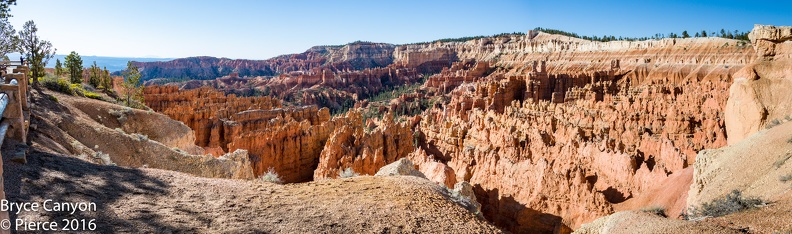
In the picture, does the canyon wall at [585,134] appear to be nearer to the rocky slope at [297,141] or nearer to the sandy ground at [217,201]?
the rocky slope at [297,141]

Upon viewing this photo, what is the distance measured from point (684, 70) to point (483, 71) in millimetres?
34602

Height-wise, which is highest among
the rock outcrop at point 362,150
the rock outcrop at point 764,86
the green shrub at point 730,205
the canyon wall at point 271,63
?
the canyon wall at point 271,63

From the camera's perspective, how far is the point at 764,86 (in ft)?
44.8

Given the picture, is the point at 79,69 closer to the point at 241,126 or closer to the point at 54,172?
the point at 241,126

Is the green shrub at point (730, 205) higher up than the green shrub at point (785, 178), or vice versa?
the green shrub at point (785, 178)

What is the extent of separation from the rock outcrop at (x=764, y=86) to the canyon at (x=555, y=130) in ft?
0.13

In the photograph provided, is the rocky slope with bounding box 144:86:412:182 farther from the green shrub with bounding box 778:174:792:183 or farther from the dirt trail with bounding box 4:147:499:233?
the green shrub with bounding box 778:174:792:183

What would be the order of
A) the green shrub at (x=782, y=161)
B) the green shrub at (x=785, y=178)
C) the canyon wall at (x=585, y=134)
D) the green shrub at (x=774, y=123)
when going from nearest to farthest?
A: the green shrub at (x=785, y=178) < the green shrub at (x=782, y=161) < the green shrub at (x=774, y=123) < the canyon wall at (x=585, y=134)

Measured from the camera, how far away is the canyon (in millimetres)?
14578

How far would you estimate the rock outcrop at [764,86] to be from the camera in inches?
519

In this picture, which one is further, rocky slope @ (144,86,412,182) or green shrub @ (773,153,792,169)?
rocky slope @ (144,86,412,182)

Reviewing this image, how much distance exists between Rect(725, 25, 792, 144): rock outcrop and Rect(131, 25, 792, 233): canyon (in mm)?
39

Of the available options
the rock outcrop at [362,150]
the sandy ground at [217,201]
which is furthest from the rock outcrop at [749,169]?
the rock outcrop at [362,150]

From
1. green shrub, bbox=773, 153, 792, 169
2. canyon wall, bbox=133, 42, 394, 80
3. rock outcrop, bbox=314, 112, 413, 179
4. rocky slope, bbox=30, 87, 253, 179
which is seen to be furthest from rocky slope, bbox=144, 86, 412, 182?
canyon wall, bbox=133, 42, 394, 80
